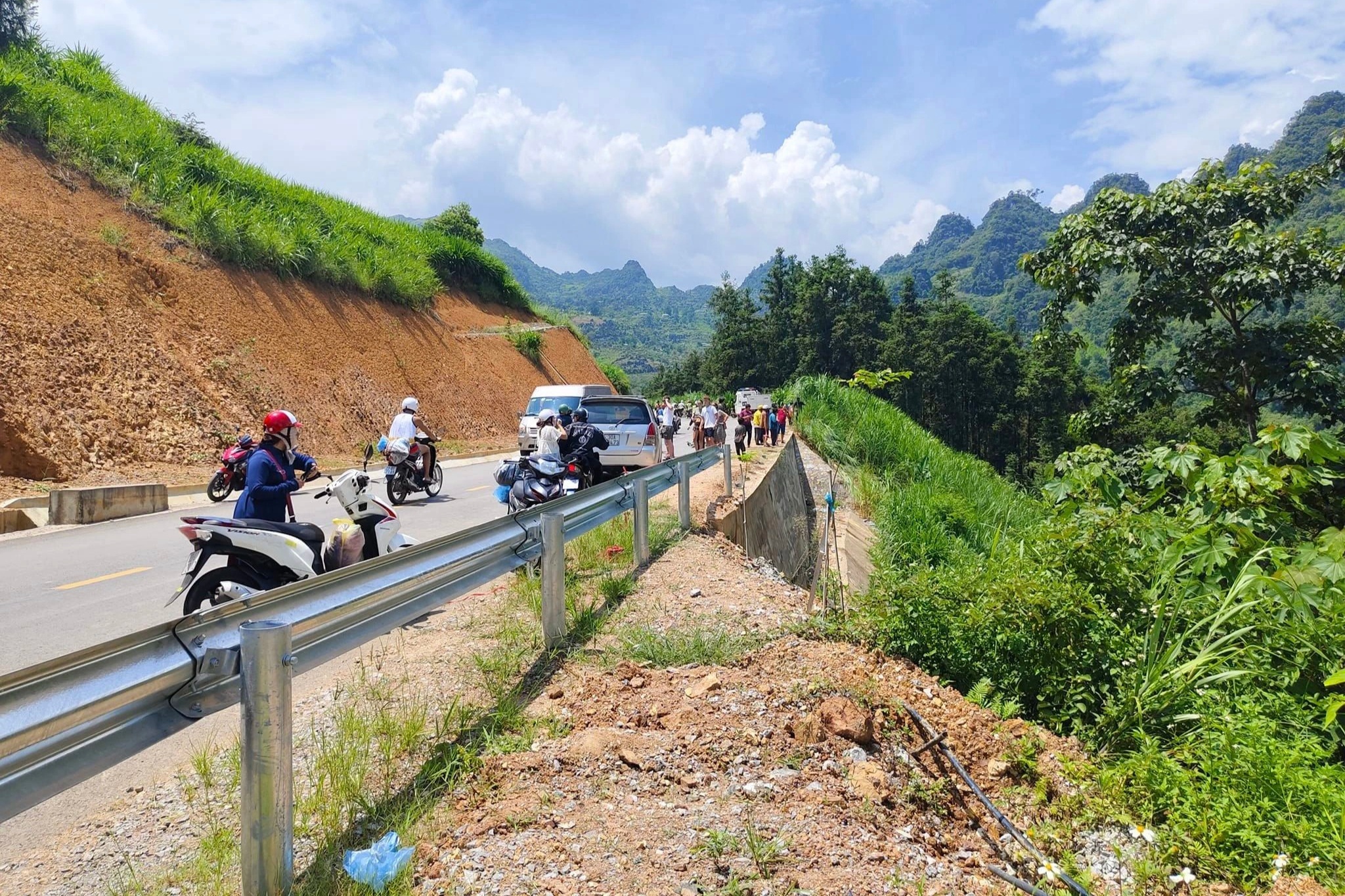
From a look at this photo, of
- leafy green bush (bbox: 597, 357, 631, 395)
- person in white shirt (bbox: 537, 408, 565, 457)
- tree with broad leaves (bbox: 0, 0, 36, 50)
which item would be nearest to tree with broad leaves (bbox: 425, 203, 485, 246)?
leafy green bush (bbox: 597, 357, 631, 395)

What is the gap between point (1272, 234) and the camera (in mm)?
9102

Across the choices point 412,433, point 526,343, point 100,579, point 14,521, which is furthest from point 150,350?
point 526,343

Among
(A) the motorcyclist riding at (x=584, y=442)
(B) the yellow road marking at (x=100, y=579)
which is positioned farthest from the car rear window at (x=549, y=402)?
(B) the yellow road marking at (x=100, y=579)

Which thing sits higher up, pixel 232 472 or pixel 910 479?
pixel 232 472

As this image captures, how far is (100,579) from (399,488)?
5.56 m

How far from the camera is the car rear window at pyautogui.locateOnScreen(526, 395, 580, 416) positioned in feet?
62.2

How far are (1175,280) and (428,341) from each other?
28.6 meters

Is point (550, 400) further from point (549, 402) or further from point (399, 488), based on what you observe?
point (399, 488)

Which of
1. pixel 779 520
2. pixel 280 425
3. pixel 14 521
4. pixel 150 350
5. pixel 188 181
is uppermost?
pixel 188 181

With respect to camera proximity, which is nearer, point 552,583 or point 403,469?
point 552,583

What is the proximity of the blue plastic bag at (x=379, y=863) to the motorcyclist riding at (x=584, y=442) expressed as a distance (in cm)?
735

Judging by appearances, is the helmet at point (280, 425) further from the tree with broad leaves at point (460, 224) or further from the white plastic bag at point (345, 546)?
the tree with broad leaves at point (460, 224)

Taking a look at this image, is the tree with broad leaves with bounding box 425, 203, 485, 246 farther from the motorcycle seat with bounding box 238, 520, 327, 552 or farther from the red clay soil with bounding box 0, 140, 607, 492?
the motorcycle seat with bounding box 238, 520, 327, 552

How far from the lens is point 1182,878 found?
2953 mm
